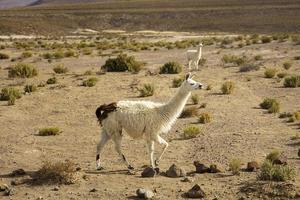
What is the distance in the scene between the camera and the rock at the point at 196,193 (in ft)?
27.2

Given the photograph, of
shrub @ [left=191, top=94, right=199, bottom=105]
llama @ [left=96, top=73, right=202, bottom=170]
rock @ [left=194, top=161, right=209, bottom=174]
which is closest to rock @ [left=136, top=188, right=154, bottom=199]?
llama @ [left=96, top=73, right=202, bottom=170]

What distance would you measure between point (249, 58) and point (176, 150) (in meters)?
20.6

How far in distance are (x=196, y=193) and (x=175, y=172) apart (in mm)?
1037

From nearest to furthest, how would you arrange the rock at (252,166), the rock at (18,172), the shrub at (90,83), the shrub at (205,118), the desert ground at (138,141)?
1. the desert ground at (138,141)
2. the rock at (18,172)
3. the rock at (252,166)
4. the shrub at (205,118)
5. the shrub at (90,83)

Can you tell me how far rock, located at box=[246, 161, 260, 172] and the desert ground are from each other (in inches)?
5.7

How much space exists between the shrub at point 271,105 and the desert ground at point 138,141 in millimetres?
158

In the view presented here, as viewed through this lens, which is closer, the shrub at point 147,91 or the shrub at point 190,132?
the shrub at point 190,132

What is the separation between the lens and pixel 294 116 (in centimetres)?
1410

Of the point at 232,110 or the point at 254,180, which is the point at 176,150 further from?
the point at 232,110

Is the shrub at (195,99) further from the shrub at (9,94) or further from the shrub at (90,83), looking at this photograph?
the shrub at (9,94)

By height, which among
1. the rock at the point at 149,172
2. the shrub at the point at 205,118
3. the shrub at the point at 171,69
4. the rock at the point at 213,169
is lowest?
the shrub at the point at 171,69

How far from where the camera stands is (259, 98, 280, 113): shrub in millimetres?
15242

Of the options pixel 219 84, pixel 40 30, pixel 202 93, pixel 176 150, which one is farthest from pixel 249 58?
pixel 40 30

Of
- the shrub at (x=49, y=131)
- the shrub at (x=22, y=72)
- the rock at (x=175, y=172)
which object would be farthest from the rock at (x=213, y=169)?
the shrub at (x=22, y=72)
